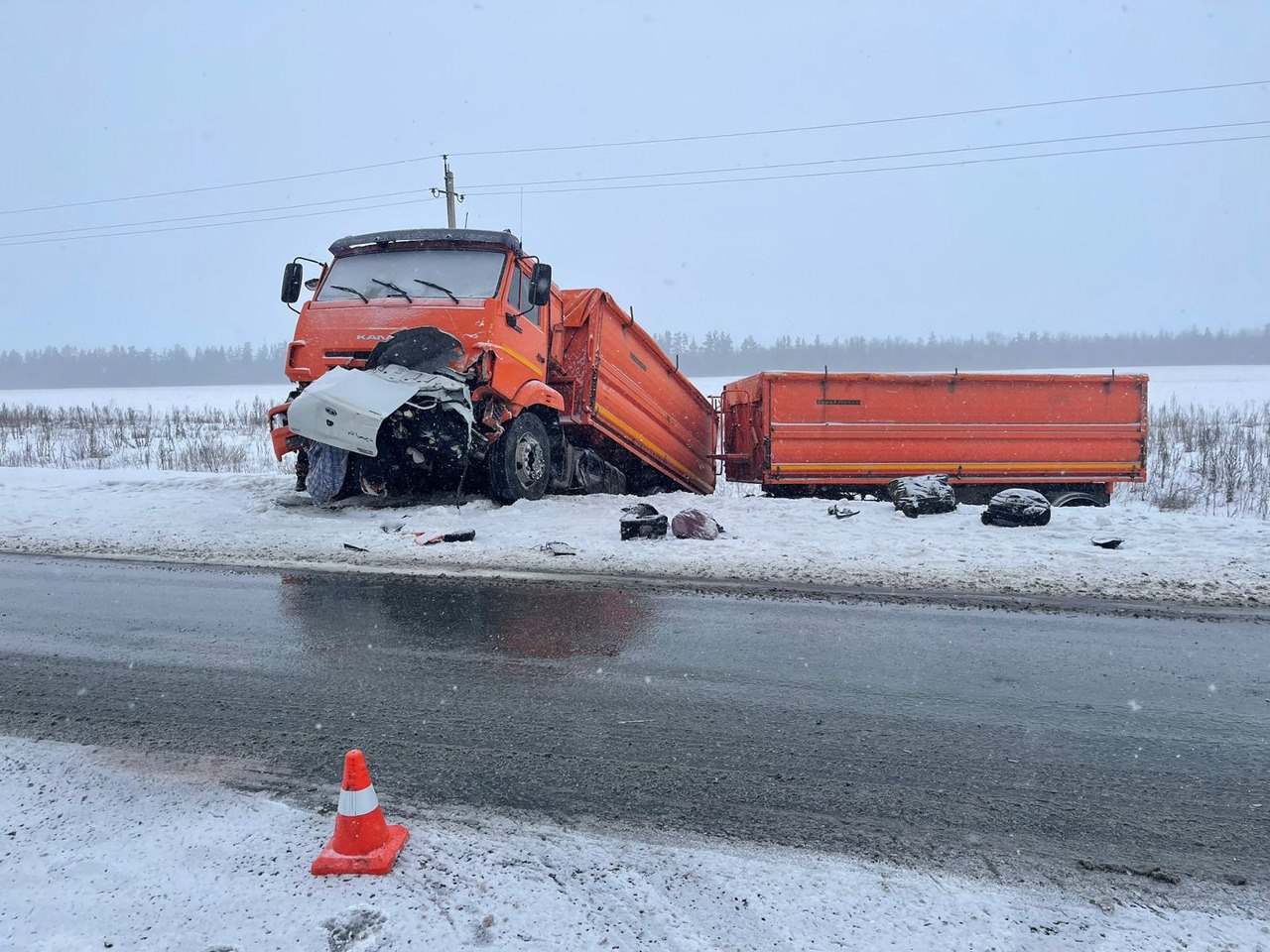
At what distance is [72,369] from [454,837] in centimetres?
10692

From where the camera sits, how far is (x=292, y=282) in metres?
8.76

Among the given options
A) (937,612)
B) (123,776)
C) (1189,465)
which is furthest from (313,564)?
(1189,465)

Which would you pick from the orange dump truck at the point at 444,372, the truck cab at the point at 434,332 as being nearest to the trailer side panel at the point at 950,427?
the orange dump truck at the point at 444,372

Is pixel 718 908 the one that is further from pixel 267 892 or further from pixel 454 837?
pixel 267 892

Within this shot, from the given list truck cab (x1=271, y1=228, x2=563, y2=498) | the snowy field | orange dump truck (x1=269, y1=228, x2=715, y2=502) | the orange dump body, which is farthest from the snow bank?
the orange dump body

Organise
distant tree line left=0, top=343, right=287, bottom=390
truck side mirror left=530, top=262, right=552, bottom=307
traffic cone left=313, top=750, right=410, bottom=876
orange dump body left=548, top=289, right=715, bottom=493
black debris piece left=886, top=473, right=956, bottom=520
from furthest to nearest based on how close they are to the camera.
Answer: distant tree line left=0, top=343, right=287, bottom=390, orange dump body left=548, top=289, right=715, bottom=493, truck side mirror left=530, top=262, right=552, bottom=307, black debris piece left=886, top=473, right=956, bottom=520, traffic cone left=313, top=750, right=410, bottom=876

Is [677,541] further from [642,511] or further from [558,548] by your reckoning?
[558,548]

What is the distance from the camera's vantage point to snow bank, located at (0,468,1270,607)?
6.06 metres

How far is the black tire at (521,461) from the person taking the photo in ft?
28.0

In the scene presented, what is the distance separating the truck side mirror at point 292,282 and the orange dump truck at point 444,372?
0.02 meters

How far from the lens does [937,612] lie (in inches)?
195

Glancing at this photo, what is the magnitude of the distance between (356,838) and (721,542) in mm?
5490

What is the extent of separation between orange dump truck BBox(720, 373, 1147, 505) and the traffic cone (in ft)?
29.9

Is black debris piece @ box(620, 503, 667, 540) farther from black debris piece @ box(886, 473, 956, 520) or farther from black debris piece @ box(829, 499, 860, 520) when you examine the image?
black debris piece @ box(886, 473, 956, 520)
